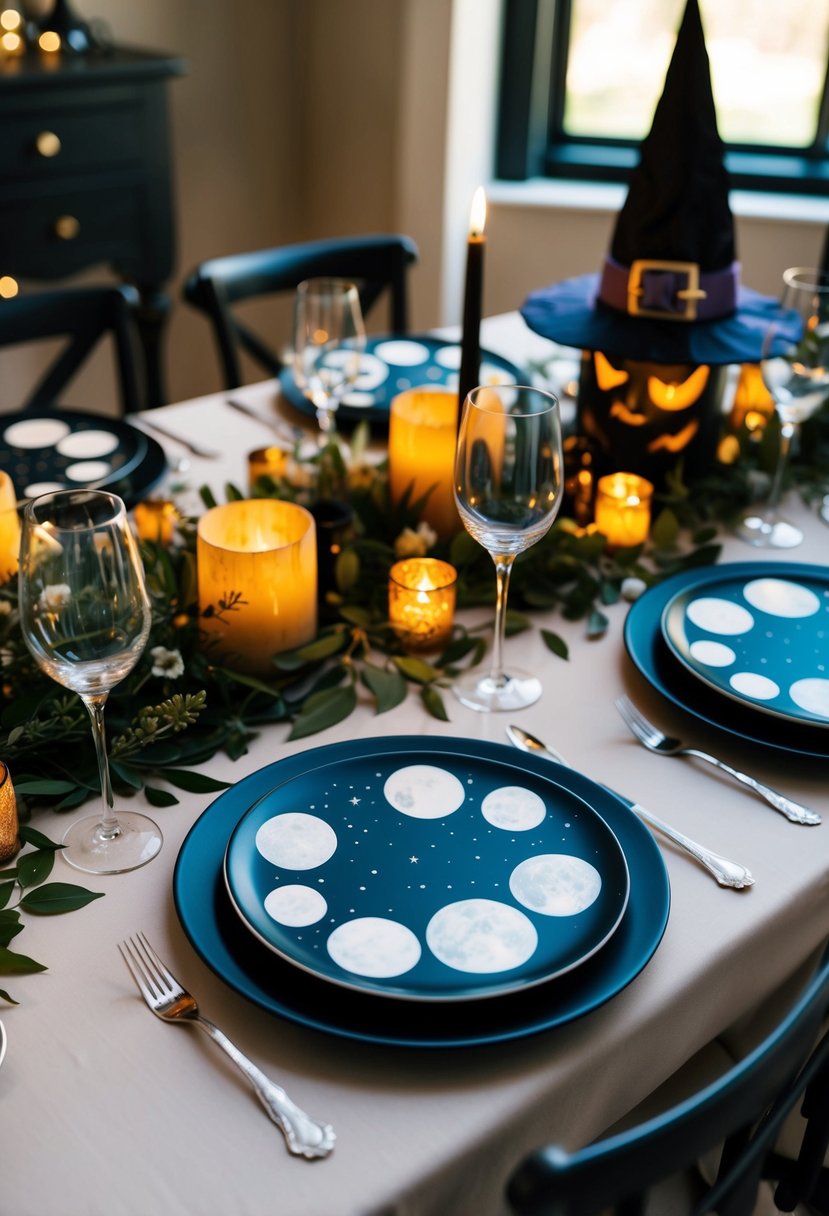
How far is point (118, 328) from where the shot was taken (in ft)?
5.70

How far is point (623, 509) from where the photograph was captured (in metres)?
1.15

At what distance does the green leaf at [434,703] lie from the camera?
3.01 ft

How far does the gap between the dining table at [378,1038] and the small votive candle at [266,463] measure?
406 mm

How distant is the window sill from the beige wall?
13 millimetres

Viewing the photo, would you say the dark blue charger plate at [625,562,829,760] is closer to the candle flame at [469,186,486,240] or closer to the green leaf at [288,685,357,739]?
the green leaf at [288,685,357,739]

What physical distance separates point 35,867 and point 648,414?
2.56 ft

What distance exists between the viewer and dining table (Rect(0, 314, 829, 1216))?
1.85ft

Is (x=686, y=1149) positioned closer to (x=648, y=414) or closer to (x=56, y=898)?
(x=56, y=898)

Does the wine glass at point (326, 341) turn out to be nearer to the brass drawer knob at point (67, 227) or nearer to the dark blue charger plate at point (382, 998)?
the dark blue charger plate at point (382, 998)

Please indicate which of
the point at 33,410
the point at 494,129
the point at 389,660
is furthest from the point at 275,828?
the point at 494,129

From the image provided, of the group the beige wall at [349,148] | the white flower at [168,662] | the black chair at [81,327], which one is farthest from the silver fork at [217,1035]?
the beige wall at [349,148]

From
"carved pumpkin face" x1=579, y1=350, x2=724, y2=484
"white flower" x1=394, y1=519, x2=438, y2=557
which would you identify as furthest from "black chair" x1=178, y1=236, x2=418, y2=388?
"white flower" x1=394, y1=519, x2=438, y2=557

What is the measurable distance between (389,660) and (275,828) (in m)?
0.26

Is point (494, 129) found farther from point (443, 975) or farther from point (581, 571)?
point (443, 975)
